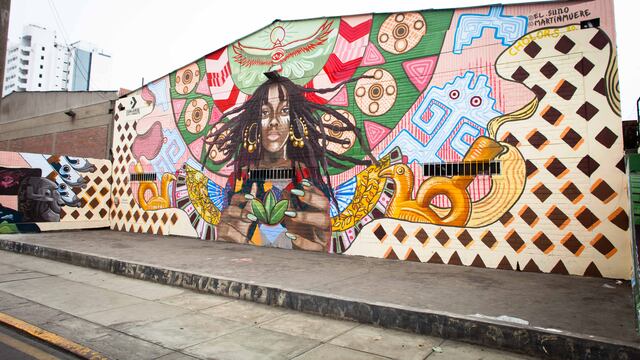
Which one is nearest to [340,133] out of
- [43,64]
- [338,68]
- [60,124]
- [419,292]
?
[338,68]

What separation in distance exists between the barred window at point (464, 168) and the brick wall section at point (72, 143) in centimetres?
1397

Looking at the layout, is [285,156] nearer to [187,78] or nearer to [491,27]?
[187,78]

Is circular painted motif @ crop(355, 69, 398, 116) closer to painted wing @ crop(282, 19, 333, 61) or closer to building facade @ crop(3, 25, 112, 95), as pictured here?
painted wing @ crop(282, 19, 333, 61)

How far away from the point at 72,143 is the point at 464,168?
18.9m

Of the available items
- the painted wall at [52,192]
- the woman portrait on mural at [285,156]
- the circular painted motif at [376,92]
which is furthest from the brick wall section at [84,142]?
the circular painted motif at [376,92]

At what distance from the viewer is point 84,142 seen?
17969 mm

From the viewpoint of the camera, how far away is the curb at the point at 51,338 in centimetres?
378

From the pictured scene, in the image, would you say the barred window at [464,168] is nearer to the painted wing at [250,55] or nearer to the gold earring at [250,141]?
the gold earring at [250,141]

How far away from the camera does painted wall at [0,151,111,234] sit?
13133 mm

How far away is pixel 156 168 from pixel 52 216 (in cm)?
415

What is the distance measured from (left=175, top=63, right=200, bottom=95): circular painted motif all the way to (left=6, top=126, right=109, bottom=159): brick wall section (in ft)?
16.9

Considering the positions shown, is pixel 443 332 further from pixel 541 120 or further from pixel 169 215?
pixel 169 215

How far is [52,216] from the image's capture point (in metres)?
14.1

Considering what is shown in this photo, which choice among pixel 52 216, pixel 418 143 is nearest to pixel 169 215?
pixel 52 216
